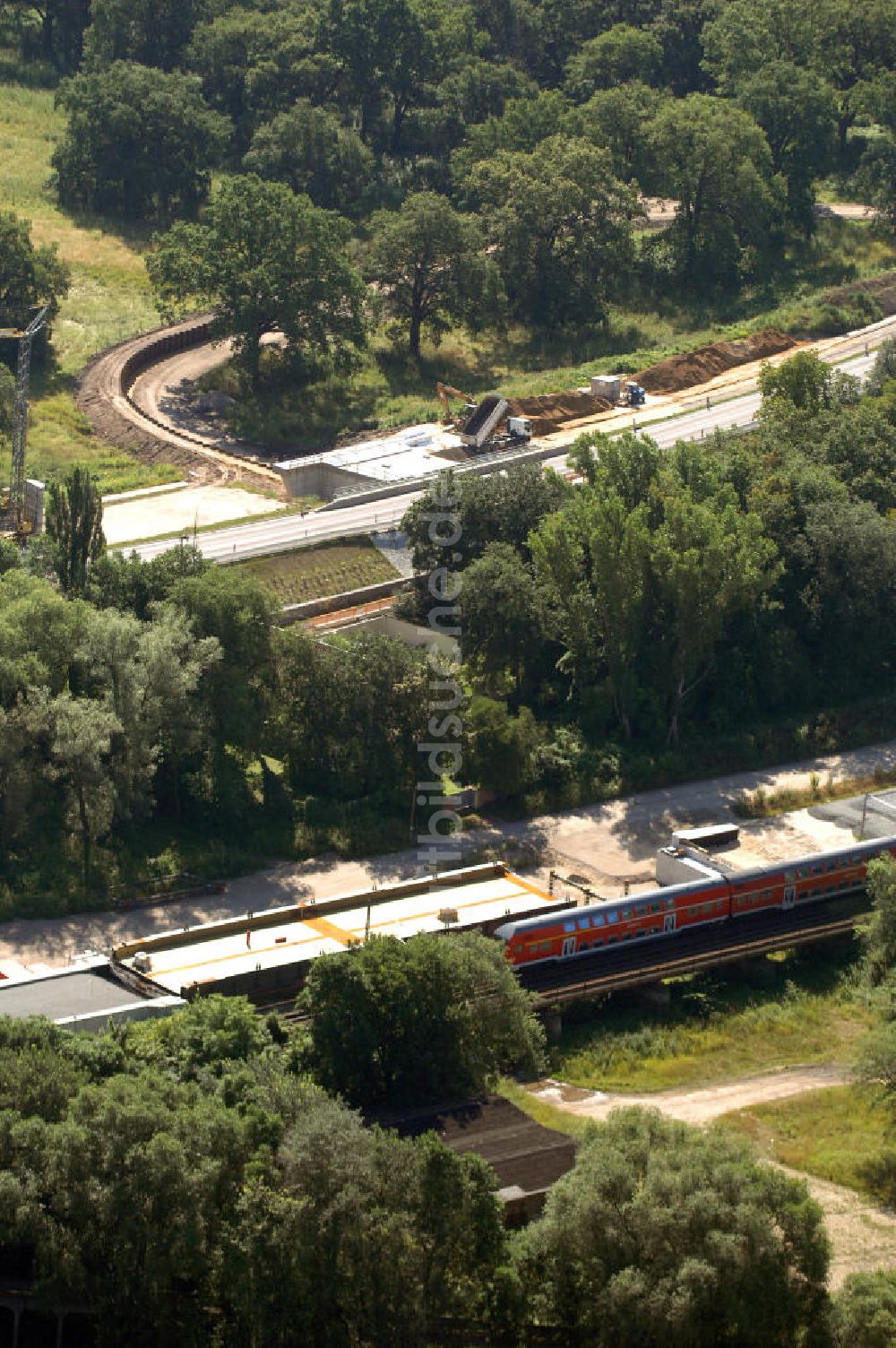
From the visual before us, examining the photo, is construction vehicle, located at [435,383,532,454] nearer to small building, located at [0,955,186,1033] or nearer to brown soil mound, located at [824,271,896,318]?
brown soil mound, located at [824,271,896,318]

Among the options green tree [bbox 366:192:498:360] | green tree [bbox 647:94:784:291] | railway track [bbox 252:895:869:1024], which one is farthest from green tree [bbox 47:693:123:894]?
green tree [bbox 647:94:784:291]

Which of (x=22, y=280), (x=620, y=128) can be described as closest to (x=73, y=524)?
(x=22, y=280)

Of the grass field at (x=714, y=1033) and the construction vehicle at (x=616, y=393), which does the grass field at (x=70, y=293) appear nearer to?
the construction vehicle at (x=616, y=393)

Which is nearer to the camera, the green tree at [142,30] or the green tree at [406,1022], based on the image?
the green tree at [406,1022]

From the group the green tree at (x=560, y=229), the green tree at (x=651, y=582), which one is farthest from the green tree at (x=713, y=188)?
the green tree at (x=651, y=582)

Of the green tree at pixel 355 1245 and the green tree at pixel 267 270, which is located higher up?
the green tree at pixel 267 270

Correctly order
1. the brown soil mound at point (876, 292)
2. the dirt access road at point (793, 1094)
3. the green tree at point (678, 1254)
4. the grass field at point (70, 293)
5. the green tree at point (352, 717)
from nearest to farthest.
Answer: the green tree at point (678, 1254) < the dirt access road at point (793, 1094) < the green tree at point (352, 717) < the grass field at point (70, 293) < the brown soil mound at point (876, 292)

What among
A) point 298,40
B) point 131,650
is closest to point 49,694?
point 131,650
